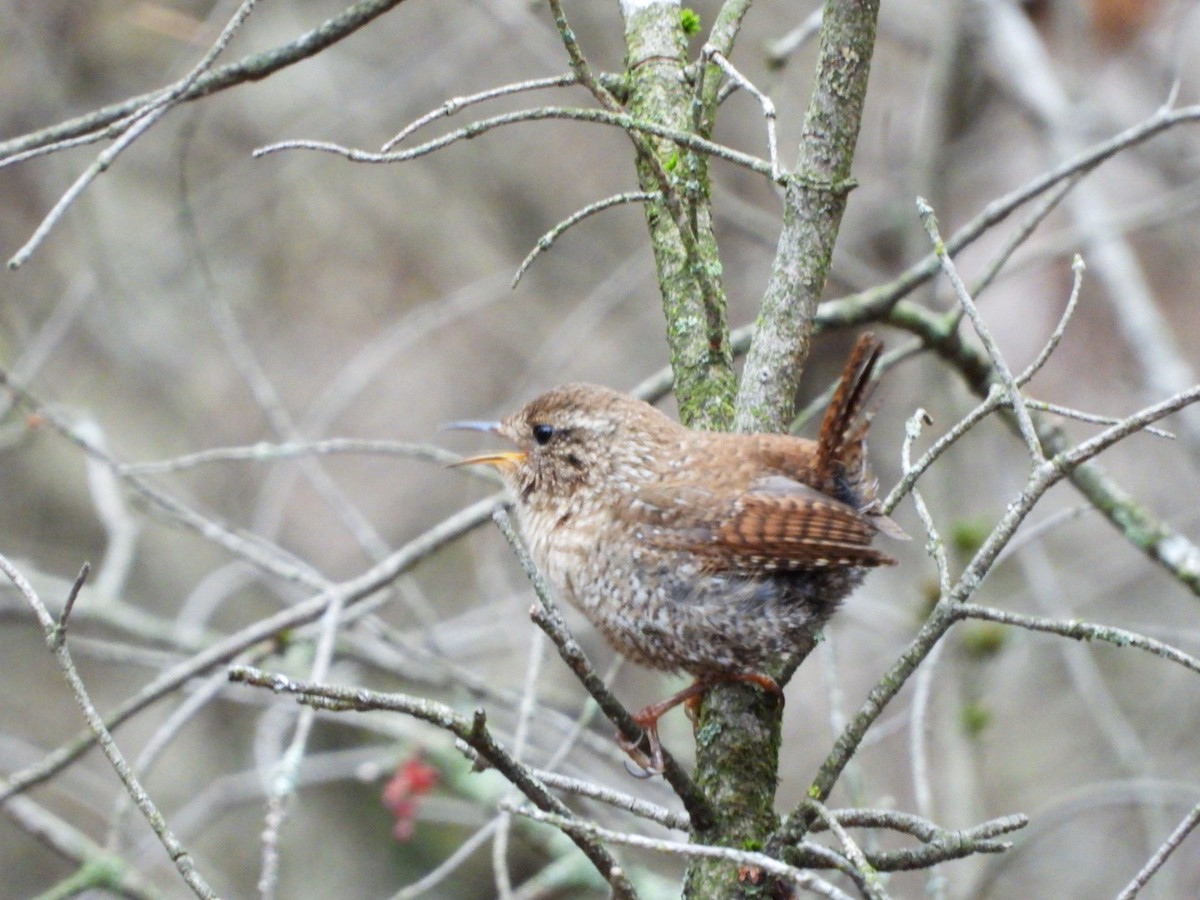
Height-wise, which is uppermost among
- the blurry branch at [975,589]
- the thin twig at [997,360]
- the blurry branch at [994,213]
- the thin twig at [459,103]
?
the blurry branch at [994,213]

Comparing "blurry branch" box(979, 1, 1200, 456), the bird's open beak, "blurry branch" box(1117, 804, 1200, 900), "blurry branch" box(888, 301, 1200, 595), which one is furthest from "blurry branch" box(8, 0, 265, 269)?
"blurry branch" box(979, 1, 1200, 456)

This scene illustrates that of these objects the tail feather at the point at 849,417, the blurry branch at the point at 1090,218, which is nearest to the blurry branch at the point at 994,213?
the tail feather at the point at 849,417

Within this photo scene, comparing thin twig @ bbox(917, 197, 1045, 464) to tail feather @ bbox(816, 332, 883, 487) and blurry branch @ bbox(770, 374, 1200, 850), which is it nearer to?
blurry branch @ bbox(770, 374, 1200, 850)

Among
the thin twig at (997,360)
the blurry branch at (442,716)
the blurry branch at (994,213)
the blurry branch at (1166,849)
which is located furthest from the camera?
the blurry branch at (994,213)

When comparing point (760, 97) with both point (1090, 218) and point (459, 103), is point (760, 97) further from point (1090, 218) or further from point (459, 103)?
point (1090, 218)

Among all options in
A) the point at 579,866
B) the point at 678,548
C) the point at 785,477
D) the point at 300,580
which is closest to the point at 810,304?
the point at 785,477

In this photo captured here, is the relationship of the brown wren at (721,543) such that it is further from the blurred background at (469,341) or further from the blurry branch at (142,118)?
the blurred background at (469,341)

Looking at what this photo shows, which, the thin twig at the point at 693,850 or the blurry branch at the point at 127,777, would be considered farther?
the blurry branch at the point at 127,777

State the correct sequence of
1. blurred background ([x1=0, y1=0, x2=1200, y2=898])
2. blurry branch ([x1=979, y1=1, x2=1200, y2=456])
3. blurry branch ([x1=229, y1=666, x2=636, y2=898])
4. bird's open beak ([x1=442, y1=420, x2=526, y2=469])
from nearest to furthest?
blurry branch ([x1=229, y1=666, x2=636, y2=898]) → bird's open beak ([x1=442, y1=420, x2=526, y2=469]) → blurry branch ([x1=979, y1=1, x2=1200, y2=456]) → blurred background ([x1=0, y1=0, x2=1200, y2=898])
